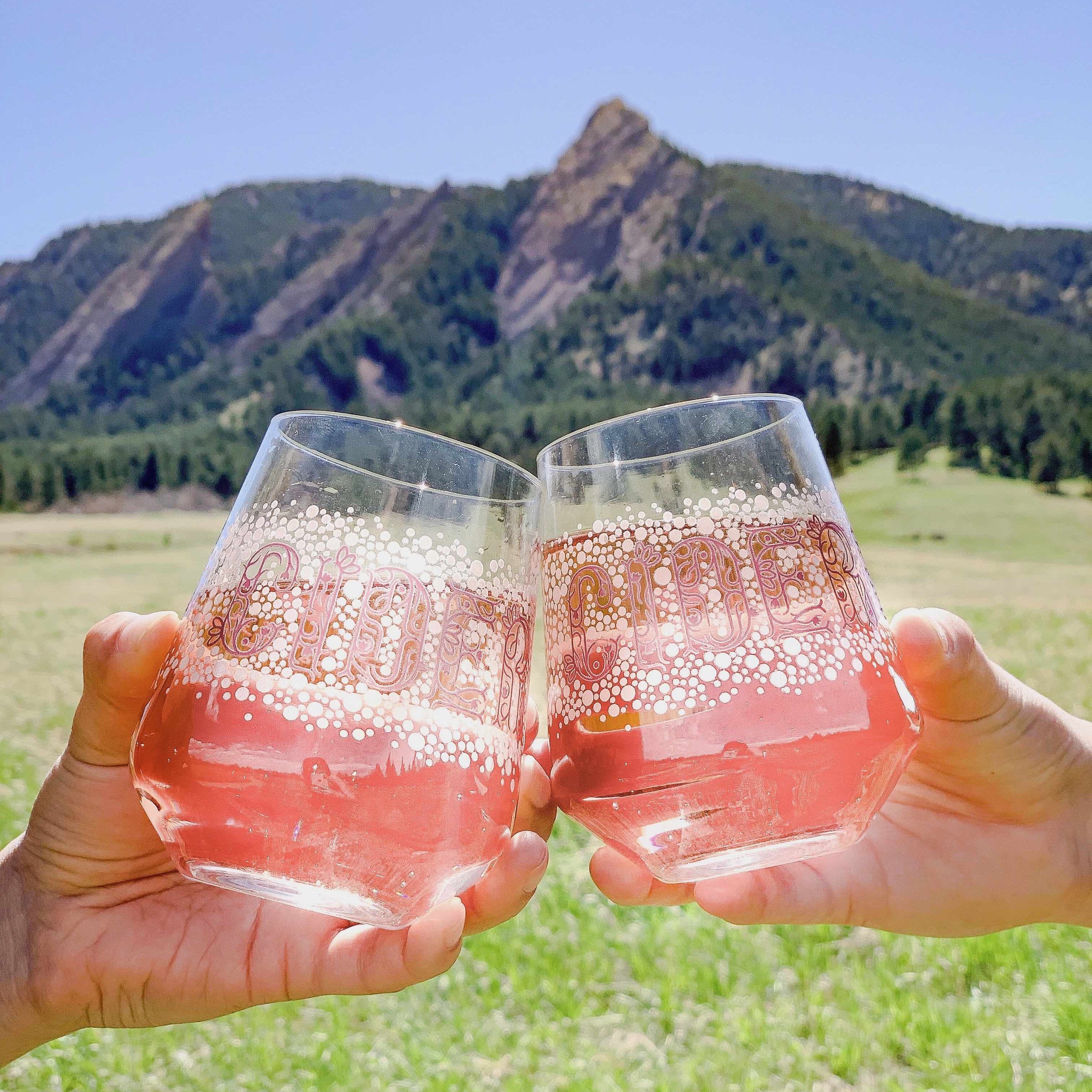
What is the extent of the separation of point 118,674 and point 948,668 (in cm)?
124

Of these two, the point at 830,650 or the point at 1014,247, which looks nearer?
the point at 830,650

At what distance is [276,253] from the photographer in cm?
13638

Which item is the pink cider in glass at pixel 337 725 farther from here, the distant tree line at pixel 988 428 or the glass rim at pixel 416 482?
the distant tree line at pixel 988 428

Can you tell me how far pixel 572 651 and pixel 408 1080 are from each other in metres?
2.23

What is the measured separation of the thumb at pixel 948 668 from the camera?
145 cm

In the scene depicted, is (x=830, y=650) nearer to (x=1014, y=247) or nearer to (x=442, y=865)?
(x=442, y=865)

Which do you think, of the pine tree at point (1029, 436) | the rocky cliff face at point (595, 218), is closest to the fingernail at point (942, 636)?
the pine tree at point (1029, 436)

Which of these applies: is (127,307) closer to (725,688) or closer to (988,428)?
(988,428)

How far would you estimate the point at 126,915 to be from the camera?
1573mm

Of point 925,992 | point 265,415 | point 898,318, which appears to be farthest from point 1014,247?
point 925,992

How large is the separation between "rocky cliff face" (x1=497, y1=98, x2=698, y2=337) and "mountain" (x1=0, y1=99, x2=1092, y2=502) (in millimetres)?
286

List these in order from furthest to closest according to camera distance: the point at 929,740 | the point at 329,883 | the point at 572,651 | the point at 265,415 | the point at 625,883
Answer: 1. the point at 265,415
2. the point at 929,740
3. the point at 625,883
4. the point at 572,651
5. the point at 329,883

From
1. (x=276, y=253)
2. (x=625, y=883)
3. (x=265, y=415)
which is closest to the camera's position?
(x=625, y=883)

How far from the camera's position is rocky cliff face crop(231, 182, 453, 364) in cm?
11850
